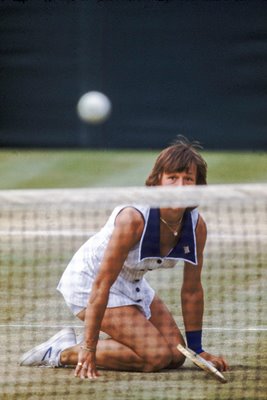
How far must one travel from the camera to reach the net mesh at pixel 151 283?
554 cm

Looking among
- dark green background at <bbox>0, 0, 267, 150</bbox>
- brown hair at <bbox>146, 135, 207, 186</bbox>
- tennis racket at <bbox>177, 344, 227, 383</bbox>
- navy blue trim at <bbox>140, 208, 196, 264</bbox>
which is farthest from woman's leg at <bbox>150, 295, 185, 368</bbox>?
dark green background at <bbox>0, 0, 267, 150</bbox>

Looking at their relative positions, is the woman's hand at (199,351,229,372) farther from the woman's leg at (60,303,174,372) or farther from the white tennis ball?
the white tennis ball

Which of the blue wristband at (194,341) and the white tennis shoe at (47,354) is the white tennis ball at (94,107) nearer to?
the white tennis shoe at (47,354)

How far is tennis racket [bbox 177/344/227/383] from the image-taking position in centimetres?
614

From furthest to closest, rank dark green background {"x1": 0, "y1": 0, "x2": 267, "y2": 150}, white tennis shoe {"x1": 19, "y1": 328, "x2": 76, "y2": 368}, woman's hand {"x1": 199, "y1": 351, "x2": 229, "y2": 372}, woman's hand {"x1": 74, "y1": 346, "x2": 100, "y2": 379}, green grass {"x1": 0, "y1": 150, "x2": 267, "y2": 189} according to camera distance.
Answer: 1. dark green background {"x1": 0, "y1": 0, "x2": 267, "y2": 150}
2. green grass {"x1": 0, "y1": 150, "x2": 267, "y2": 189}
3. white tennis shoe {"x1": 19, "y1": 328, "x2": 76, "y2": 368}
4. woman's hand {"x1": 199, "y1": 351, "x2": 229, "y2": 372}
5. woman's hand {"x1": 74, "y1": 346, "x2": 100, "y2": 379}

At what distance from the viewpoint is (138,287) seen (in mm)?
6543

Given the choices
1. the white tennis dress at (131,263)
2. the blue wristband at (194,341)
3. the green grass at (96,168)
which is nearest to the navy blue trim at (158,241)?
the white tennis dress at (131,263)

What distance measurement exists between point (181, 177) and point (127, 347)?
0.92 metres

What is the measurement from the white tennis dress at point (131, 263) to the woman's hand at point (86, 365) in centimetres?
43

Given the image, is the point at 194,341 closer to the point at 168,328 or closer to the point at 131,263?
the point at 168,328

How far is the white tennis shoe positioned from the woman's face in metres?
0.99

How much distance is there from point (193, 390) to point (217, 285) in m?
3.02

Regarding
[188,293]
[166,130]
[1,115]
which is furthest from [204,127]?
[188,293]

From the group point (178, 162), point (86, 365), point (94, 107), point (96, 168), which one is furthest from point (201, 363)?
point (94, 107)
